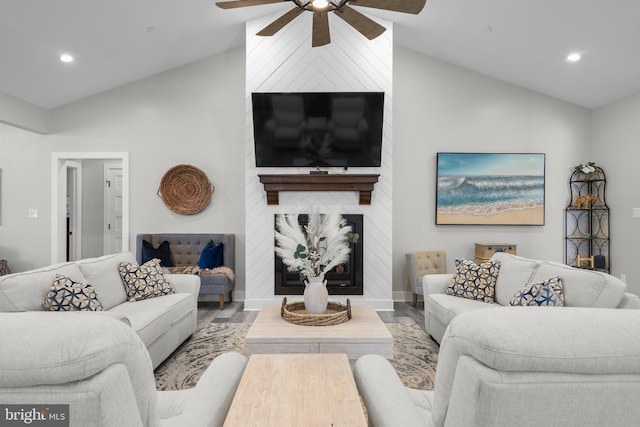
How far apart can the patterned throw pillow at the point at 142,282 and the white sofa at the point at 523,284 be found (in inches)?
94.8

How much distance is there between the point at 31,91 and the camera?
197 inches

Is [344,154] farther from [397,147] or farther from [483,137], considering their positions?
[483,137]

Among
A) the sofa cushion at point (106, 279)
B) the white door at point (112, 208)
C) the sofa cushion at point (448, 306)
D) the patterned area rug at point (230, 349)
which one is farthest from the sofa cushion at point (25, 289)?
the white door at point (112, 208)

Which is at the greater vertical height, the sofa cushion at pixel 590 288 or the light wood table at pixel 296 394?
the sofa cushion at pixel 590 288

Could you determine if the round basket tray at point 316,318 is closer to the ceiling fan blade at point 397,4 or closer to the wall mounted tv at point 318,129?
the ceiling fan blade at point 397,4

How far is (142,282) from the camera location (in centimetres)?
347

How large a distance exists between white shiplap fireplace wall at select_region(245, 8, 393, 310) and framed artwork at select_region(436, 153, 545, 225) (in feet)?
3.67

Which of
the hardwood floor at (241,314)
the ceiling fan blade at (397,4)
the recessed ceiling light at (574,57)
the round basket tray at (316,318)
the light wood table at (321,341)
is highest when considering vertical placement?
the recessed ceiling light at (574,57)

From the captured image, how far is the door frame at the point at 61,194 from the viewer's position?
5.56 meters

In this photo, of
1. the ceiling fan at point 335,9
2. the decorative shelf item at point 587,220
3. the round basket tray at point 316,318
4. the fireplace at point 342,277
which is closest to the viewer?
the ceiling fan at point 335,9

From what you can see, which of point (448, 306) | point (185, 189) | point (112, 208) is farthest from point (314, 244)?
point (112, 208)

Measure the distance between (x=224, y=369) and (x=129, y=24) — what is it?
4110 mm

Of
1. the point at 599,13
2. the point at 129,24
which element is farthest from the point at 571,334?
the point at 129,24

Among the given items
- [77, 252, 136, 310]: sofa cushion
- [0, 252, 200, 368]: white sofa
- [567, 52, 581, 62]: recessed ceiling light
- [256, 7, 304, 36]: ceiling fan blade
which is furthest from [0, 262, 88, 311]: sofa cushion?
[567, 52, 581, 62]: recessed ceiling light
